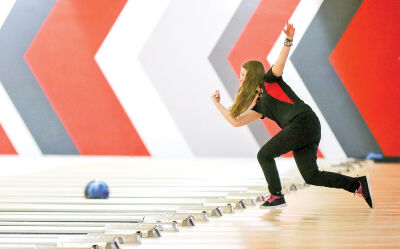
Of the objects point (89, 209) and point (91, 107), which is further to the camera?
point (91, 107)

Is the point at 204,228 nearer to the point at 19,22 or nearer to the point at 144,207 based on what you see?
the point at 144,207

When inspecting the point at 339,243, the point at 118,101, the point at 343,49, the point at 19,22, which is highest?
the point at 19,22

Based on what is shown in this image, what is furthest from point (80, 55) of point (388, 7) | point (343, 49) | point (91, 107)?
point (388, 7)

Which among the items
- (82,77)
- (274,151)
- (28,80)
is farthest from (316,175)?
(28,80)

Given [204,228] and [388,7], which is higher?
[388,7]

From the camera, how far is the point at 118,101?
923 centimetres

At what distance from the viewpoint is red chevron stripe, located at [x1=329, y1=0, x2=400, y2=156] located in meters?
8.60

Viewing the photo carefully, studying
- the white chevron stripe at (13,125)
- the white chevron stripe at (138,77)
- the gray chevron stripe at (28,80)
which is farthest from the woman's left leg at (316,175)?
the white chevron stripe at (13,125)

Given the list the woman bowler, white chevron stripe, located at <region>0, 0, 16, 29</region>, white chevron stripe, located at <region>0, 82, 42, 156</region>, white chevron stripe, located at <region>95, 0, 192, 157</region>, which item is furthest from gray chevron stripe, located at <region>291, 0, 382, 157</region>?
the woman bowler

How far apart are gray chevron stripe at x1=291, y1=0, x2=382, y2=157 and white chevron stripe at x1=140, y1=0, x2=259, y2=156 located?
1.02 m

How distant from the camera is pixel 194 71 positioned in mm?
9109

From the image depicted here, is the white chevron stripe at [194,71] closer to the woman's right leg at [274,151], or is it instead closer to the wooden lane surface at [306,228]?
the wooden lane surface at [306,228]

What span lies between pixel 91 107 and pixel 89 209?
581 centimetres

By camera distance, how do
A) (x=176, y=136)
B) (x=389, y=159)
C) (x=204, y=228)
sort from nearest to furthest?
(x=204, y=228) < (x=389, y=159) < (x=176, y=136)
